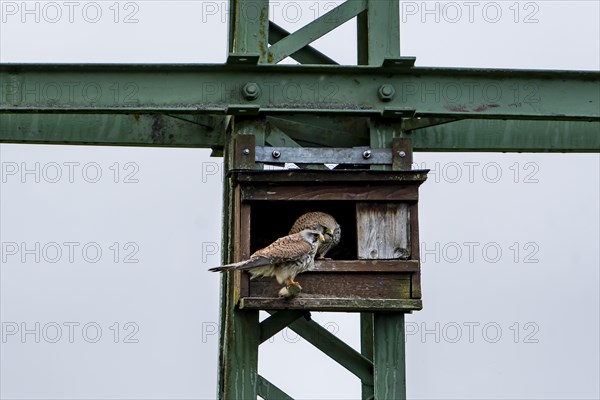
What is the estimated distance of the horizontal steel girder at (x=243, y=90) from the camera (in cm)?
838

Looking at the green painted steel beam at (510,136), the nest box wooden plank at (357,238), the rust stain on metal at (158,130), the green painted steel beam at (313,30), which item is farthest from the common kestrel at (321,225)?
the rust stain on metal at (158,130)

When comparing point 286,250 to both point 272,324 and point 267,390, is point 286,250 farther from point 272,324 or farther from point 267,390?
point 267,390

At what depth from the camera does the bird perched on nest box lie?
25.9ft

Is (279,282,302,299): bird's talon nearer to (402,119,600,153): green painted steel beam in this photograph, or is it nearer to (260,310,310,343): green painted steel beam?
(260,310,310,343): green painted steel beam

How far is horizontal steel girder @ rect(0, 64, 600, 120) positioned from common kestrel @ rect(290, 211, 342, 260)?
592 mm

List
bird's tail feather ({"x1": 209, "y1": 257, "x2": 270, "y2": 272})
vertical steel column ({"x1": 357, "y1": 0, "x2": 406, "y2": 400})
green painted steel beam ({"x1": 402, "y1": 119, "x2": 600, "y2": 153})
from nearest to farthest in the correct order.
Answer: bird's tail feather ({"x1": 209, "y1": 257, "x2": 270, "y2": 272}) < vertical steel column ({"x1": 357, "y1": 0, "x2": 406, "y2": 400}) < green painted steel beam ({"x1": 402, "y1": 119, "x2": 600, "y2": 153})

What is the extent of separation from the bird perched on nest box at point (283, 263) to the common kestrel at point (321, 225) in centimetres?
28

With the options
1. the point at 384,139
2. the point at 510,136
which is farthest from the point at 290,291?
the point at 510,136

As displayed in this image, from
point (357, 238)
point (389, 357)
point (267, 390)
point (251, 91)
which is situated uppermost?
point (251, 91)

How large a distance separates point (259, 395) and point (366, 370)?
30.0 inches

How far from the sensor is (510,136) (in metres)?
9.45

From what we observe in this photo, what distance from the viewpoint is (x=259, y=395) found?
8094 millimetres

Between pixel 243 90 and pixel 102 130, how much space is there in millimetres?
1241

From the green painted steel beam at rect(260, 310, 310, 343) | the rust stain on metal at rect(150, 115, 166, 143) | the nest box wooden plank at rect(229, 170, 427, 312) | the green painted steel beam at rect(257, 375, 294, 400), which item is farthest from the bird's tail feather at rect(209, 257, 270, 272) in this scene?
the rust stain on metal at rect(150, 115, 166, 143)
